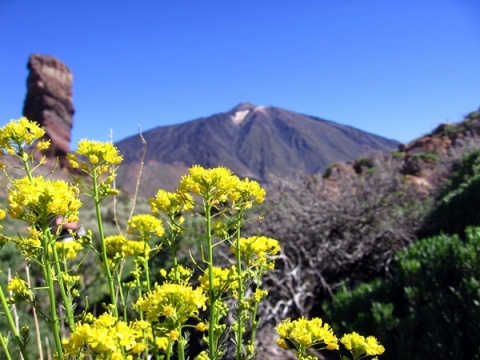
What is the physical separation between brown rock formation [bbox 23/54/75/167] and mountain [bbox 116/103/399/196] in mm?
76854

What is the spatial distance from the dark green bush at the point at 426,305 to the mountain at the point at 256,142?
100531 millimetres

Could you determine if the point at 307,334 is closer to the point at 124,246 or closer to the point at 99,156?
the point at 124,246

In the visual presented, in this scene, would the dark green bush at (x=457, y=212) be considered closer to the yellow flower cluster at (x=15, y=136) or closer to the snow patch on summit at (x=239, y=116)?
the yellow flower cluster at (x=15, y=136)

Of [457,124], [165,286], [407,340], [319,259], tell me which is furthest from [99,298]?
[457,124]

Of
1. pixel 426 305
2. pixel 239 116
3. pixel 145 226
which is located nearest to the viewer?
pixel 145 226

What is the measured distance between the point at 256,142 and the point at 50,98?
376ft

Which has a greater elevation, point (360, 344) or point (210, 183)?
point (210, 183)

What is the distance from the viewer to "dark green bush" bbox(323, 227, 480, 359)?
371 cm

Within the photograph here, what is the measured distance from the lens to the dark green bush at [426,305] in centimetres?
371

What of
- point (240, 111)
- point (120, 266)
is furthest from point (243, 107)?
point (120, 266)

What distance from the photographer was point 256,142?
141125 mm

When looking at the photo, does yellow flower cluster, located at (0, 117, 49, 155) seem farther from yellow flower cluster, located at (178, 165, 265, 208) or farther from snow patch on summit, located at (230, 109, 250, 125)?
snow patch on summit, located at (230, 109, 250, 125)

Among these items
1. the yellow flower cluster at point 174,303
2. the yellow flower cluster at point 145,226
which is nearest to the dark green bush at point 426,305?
the yellow flower cluster at point 145,226

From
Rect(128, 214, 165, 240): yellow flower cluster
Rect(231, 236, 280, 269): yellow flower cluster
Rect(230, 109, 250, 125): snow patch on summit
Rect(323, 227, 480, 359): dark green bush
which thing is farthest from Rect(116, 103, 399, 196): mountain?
Rect(231, 236, 280, 269): yellow flower cluster
